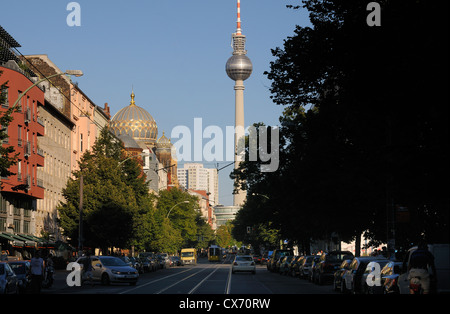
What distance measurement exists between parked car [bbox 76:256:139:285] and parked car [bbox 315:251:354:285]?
8.89 metres

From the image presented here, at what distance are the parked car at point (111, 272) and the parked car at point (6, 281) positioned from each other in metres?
13.7

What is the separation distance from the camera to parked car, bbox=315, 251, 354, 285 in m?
42.3

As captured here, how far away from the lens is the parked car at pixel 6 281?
26495mm

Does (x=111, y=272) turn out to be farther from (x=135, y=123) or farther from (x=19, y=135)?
(x=135, y=123)

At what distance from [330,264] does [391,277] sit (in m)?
19.4

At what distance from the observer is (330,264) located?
42.8 meters

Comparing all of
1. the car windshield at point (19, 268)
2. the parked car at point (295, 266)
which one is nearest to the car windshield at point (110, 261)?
the car windshield at point (19, 268)

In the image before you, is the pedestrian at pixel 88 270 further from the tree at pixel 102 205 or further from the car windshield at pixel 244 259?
the car windshield at pixel 244 259

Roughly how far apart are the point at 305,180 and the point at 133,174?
42.9 metres

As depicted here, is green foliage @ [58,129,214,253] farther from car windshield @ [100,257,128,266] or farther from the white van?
the white van

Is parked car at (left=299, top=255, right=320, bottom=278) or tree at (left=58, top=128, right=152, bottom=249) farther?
tree at (left=58, top=128, right=152, bottom=249)

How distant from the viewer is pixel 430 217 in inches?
1610

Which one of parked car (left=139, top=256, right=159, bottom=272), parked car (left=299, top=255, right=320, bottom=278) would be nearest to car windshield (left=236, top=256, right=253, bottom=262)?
parked car (left=139, top=256, right=159, bottom=272)

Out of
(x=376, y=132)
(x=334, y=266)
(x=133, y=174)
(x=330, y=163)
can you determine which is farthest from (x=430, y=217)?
(x=133, y=174)
